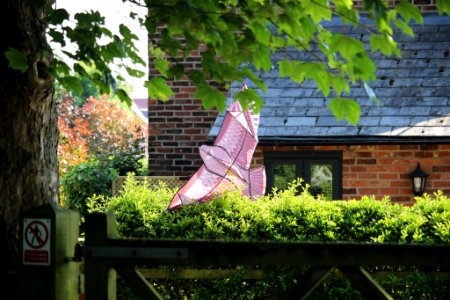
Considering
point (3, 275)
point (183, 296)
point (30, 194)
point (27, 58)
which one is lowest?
point (183, 296)

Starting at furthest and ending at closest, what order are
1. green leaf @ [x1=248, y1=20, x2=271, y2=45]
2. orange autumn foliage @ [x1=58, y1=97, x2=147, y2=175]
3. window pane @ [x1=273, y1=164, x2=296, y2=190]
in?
orange autumn foliage @ [x1=58, y1=97, x2=147, y2=175]
window pane @ [x1=273, y1=164, x2=296, y2=190]
green leaf @ [x1=248, y1=20, x2=271, y2=45]

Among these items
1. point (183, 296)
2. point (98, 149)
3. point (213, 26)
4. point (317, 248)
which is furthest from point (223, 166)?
point (98, 149)

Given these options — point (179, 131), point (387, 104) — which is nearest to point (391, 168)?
point (387, 104)

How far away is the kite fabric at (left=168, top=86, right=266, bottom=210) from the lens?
7.87 m

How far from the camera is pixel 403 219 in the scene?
691 cm

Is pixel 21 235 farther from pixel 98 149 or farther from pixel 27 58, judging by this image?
pixel 98 149

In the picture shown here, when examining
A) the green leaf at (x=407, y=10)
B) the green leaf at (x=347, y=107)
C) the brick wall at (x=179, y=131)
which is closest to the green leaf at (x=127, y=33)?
the green leaf at (x=347, y=107)

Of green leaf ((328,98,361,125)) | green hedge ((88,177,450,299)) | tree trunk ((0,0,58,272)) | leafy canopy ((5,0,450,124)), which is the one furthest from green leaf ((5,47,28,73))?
green hedge ((88,177,450,299))

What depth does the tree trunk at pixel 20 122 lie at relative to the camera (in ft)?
16.5

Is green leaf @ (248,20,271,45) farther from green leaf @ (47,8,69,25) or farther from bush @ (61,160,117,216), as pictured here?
bush @ (61,160,117,216)

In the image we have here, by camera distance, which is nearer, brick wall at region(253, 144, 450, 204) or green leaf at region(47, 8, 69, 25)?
green leaf at region(47, 8, 69, 25)

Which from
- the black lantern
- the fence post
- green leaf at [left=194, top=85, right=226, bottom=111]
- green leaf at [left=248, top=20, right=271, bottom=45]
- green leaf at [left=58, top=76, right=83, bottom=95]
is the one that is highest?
green leaf at [left=248, top=20, right=271, bottom=45]

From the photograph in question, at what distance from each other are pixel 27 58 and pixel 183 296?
2.68 meters

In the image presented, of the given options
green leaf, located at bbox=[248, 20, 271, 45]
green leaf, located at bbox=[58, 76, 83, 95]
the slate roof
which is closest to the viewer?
green leaf, located at bbox=[248, 20, 271, 45]
